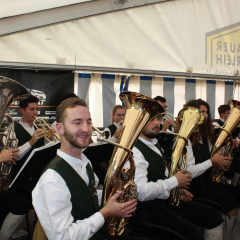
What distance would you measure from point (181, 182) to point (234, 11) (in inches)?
186

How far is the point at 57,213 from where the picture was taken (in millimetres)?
1353

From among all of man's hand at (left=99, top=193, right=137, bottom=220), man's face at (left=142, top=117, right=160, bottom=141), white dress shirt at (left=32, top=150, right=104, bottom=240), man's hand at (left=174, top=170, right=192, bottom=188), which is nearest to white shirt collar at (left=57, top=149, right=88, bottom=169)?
white dress shirt at (left=32, top=150, right=104, bottom=240)

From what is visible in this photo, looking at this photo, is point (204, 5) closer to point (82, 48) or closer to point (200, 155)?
point (82, 48)

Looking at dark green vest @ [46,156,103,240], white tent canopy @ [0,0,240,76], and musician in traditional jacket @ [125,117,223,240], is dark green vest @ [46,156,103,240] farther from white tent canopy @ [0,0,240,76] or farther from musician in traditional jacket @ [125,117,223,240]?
white tent canopy @ [0,0,240,76]

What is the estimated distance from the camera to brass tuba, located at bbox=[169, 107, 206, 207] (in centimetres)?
253

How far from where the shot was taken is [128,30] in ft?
15.0

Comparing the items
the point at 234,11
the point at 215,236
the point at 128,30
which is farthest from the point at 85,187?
the point at 234,11

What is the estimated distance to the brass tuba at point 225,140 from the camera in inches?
126

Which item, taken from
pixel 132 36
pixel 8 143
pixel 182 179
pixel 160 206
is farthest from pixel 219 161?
pixel 132 36

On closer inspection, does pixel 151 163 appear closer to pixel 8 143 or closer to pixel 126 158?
pixel 126 158

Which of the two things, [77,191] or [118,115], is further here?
[118,115]

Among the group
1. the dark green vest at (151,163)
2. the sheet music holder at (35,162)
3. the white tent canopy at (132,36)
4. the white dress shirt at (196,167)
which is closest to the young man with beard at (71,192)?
the sheet music holder at (35,162)

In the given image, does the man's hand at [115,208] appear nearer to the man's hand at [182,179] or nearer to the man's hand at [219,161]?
the man's hand at [182,179]

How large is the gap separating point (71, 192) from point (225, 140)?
7.77ft
